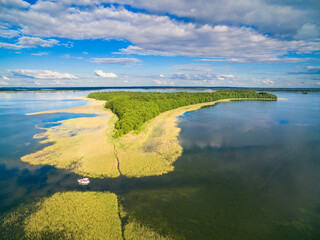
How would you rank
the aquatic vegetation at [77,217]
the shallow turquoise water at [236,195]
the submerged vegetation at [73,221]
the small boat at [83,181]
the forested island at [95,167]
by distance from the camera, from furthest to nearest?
1. the small boat at [83,181]
2. the shallow turquoise water at [236,195]
3. the forested island at [95,167]
4. the aquatic vegetation at [77,217]
5. the submerged vegetation at [73,221]

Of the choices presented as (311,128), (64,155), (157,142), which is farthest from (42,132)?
(311,128)

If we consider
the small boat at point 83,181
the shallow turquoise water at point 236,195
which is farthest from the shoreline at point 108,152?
the shallow turquoise water at point 236,195

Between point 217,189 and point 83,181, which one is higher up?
point 83,181

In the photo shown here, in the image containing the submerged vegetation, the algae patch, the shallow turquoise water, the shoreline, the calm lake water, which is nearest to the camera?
the submerged vegetation

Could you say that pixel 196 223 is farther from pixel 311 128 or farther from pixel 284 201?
pixel 311 128

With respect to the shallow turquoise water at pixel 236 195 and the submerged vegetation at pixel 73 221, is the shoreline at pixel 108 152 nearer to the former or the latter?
the shallow turquoise water at pixel 236 195

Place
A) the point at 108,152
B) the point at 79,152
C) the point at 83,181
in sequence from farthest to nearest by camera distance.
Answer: the point at 108,152 < the point at 79,152 < the point at 83,181

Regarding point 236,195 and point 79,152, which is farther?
point 79,152

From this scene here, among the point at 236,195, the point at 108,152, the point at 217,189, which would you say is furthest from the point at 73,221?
the point at 236,195

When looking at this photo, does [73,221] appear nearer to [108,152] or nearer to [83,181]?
[83,181]

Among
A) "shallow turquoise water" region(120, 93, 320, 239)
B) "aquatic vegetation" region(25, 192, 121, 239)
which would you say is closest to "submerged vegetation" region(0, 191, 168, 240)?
"aquatic vegetation" region(25, 192, 121, 239)

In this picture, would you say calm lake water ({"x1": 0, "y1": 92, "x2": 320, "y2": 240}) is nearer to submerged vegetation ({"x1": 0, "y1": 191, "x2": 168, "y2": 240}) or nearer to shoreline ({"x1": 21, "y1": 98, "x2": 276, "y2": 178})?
submerged vegetation ({"x1": 0, "y1": 191, "x2": 168, "y2": 240})
